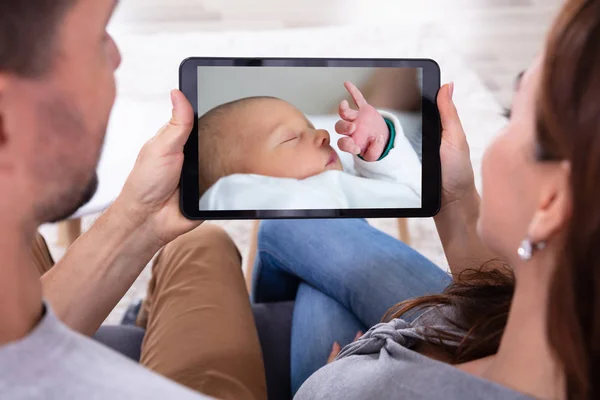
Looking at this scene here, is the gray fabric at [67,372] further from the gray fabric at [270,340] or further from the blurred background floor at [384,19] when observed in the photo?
the blurred background floor at [384,19]

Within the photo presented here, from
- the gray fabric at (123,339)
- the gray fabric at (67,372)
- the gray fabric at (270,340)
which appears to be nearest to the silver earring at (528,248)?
the gray fabric at (67,372)

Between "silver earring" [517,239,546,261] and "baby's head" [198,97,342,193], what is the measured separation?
1.11 feet

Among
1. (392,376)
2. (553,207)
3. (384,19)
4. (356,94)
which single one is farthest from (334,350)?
(384,19)

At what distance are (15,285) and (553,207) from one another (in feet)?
1.36

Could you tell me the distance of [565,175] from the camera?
0.47m

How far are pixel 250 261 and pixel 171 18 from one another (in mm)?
915

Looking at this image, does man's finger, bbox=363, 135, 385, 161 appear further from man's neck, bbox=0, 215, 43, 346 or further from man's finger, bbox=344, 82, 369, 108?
man's neck, bbox=0, 215, 43, 346

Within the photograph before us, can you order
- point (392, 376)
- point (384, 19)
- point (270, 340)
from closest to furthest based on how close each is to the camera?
point (392, 376), point (270, 340), point (384, 19)

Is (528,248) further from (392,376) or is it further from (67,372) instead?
(67,372)

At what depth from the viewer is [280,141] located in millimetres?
812

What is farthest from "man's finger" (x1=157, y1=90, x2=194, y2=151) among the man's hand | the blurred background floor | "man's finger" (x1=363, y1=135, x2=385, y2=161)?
the blurred background floor

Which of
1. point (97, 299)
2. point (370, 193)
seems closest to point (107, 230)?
point (97, 299)

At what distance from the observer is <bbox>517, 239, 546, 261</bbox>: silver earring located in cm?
51

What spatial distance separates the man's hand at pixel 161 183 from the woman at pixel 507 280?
258 millimetres
